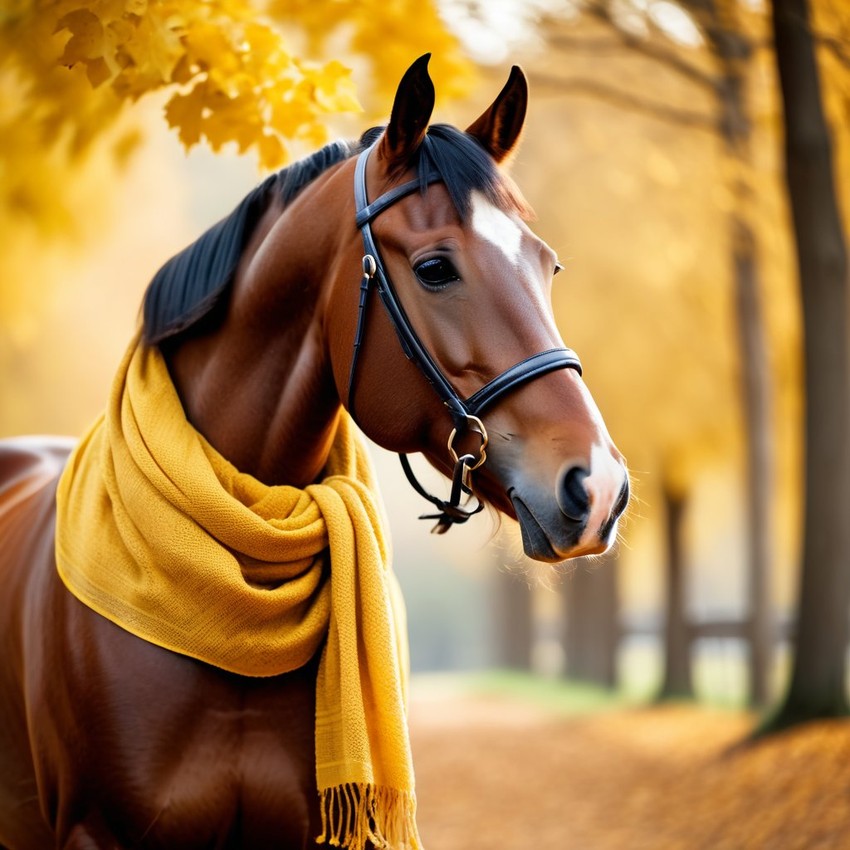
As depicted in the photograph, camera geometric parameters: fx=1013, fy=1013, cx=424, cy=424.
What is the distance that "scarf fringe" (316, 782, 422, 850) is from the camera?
99.1 inches

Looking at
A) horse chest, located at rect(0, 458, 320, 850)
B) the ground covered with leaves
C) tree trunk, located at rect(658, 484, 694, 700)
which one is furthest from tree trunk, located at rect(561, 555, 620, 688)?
horse chest, located at rect(0, 458, 320, 850)

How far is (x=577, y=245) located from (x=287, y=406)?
949 centimetres

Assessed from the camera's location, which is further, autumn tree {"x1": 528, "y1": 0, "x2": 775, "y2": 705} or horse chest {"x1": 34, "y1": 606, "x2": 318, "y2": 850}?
autumn tree {"x1": 528, "y1": 0, "x2": 775, "y2": 705}

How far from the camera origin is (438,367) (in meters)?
2.41

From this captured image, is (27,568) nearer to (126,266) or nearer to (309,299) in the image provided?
(309,299)

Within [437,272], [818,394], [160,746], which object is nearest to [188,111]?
[437,272]

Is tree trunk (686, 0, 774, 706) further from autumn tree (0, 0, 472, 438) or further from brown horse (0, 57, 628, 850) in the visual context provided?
brown horse (0, 57, 628, 850)

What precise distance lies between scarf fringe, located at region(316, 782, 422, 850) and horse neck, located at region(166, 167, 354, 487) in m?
0.83

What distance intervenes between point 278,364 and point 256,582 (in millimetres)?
590

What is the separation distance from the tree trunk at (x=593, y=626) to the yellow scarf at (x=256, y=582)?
14441 millimetres

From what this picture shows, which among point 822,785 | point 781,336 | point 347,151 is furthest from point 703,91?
point 347,151

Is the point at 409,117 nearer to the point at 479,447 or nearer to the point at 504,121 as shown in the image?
the point at 504,121

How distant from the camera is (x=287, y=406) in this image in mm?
2727

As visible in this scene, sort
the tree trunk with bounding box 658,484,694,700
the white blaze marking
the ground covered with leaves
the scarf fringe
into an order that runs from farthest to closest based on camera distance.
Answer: the tree trunk with bounding box 658,484,694,700 < the ground covered with leaves < the scarf fringe < the white blaze marking
